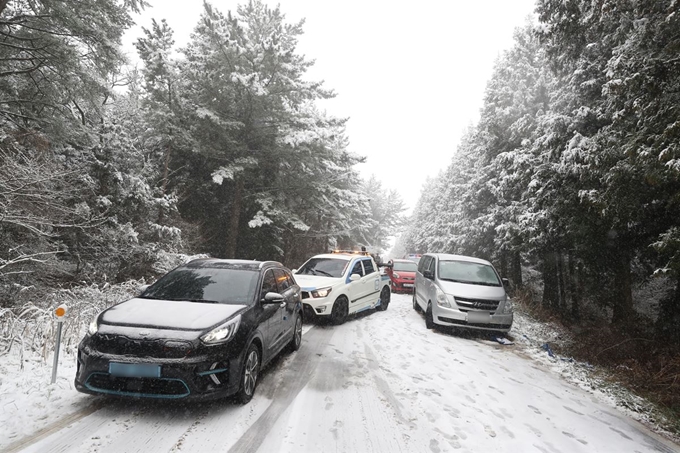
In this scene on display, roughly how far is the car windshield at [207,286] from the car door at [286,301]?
35.5 inches

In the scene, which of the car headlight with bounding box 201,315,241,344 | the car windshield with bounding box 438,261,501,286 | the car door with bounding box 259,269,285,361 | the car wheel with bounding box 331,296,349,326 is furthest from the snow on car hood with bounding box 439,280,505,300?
the car headlight with bounding box 201,315,241,344

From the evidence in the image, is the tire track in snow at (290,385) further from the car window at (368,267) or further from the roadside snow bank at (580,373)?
the roadside snow bank at (580,373)

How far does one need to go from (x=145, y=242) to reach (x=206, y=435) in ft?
32.5

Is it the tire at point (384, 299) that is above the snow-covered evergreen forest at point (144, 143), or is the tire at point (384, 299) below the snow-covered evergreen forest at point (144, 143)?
below

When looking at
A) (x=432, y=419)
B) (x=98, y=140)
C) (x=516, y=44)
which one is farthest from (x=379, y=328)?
(x=516, y=44)

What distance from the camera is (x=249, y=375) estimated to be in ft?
14.3

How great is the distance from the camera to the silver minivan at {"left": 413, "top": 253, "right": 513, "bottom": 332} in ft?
28.4

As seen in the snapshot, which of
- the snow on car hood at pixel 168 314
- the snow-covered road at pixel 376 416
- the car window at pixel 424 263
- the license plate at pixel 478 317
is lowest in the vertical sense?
the snow-covered road at pixel 376 416

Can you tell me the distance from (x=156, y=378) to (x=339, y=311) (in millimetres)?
6029

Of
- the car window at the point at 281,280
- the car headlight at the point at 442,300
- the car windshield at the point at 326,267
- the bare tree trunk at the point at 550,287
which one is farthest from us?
the bare tree trunk at the point at 550,287

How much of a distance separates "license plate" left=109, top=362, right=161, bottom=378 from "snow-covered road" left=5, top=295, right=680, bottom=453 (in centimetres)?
51

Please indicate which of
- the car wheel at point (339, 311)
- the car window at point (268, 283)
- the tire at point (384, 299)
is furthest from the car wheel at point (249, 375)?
the tire at point (384, 299)

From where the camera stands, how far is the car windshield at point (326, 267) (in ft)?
32.5

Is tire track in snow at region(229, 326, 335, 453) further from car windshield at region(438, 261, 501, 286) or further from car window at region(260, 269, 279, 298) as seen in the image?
car windshield at region(438, 261, 501, 286)
